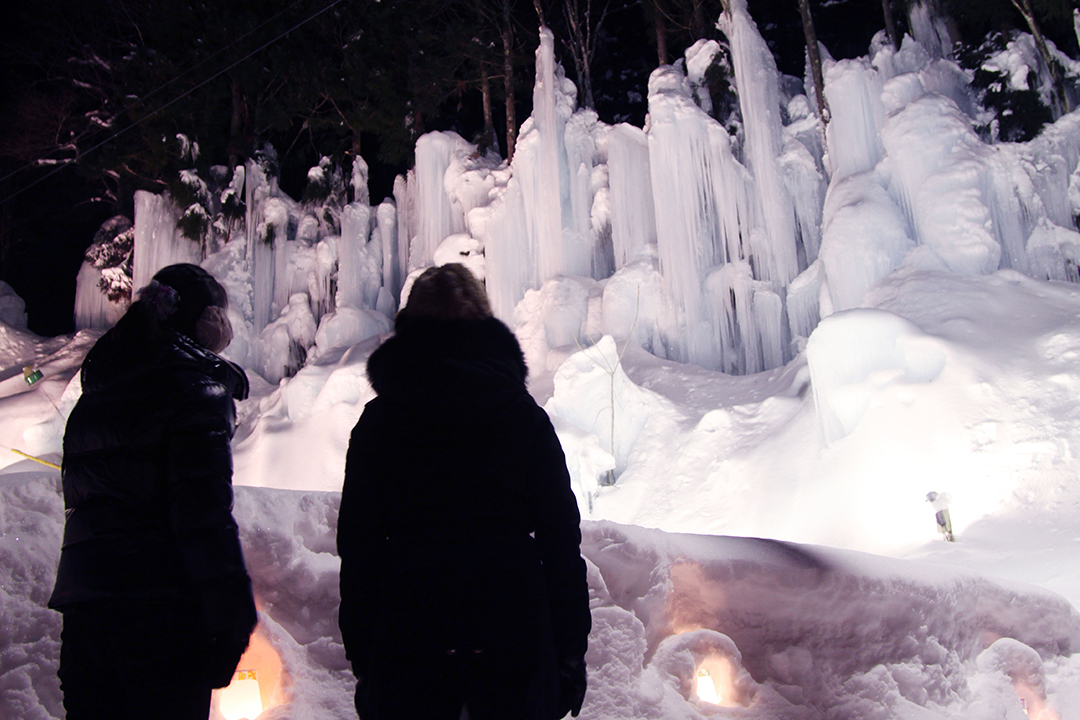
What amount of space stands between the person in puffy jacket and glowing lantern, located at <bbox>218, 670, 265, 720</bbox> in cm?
84

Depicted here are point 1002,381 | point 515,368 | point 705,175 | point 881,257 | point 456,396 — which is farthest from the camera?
point 705,175

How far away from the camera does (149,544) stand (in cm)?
141

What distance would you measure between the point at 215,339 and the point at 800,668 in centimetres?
215

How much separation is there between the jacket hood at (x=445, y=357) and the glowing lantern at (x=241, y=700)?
52.4 inches

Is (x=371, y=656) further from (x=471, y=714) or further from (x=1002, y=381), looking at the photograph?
(x=1002, y=381)

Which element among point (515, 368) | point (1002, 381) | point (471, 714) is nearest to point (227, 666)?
point (471, 714)

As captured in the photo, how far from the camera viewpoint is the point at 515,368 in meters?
1.49

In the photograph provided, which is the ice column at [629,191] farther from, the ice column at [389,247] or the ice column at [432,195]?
the ice column at [389,247]

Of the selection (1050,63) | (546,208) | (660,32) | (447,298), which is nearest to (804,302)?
(546,208)

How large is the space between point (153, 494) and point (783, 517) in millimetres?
6585

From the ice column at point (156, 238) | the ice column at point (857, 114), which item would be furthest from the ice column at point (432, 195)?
the ice column at point (857, 114)

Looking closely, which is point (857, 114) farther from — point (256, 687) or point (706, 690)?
point (256, 687)

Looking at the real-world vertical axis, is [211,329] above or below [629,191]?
below

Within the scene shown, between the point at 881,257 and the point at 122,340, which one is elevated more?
the point at 881,257
